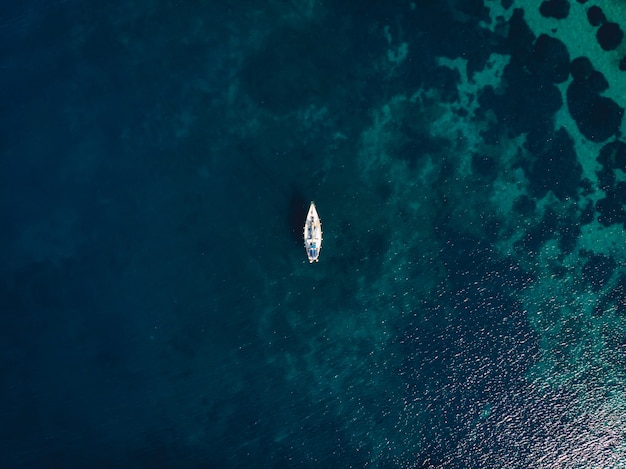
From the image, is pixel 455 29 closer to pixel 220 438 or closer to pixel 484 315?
pixel 484 315

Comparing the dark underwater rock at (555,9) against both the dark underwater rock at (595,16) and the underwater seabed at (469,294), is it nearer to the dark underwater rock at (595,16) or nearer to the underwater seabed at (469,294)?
the underwater seabed at (469,294)

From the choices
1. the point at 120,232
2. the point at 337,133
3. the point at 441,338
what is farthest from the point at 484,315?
the point at 120,232

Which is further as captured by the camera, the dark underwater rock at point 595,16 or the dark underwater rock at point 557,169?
the dark underwater rock at point 557,169

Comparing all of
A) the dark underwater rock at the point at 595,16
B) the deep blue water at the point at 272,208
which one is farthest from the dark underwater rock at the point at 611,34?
the dark underwater rock at the point at 595,16

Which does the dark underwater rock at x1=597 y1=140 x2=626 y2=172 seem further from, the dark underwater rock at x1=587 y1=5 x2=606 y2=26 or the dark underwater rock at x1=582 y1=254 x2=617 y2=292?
the dark underwater rock at x1=587 y1=5 x2=606 y2=26

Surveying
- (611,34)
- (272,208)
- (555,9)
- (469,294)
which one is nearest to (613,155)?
(611,34)

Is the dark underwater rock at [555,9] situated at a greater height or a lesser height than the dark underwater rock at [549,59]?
greater
